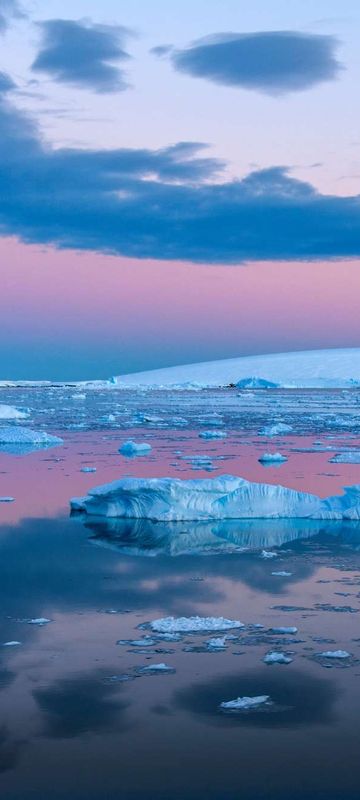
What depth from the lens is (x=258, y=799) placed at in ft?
9.59

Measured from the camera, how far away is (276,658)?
4195 millimetres

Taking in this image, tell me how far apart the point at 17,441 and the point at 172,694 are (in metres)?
13.1

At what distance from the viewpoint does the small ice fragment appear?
4.16 meters

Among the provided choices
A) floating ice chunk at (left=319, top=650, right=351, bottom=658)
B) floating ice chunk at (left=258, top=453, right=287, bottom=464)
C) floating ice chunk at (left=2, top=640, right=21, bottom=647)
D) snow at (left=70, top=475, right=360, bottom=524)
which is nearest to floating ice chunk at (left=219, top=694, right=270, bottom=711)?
floating ice chunk at (left=319, top=650, right=351, bottom=658)

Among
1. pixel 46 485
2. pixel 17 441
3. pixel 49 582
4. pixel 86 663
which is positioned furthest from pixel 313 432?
pixel 86 663

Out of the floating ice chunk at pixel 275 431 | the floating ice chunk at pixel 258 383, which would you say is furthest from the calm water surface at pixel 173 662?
the floating ice chunk at pixel 258 383

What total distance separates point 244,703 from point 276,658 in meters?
0.56

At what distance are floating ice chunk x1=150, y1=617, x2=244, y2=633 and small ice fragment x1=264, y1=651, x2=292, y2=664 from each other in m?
0.52

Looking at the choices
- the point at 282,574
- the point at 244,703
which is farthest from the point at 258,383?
the point at 244,703

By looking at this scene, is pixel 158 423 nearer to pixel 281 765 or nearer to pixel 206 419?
pixel 206 419

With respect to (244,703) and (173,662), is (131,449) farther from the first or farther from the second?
(244,703)

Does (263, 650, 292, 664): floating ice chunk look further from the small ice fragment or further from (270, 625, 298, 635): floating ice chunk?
(270, 625, 298, 635): floating ice chunk

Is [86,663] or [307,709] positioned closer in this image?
[307,709]

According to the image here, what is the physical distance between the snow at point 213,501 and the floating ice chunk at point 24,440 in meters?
7.92
